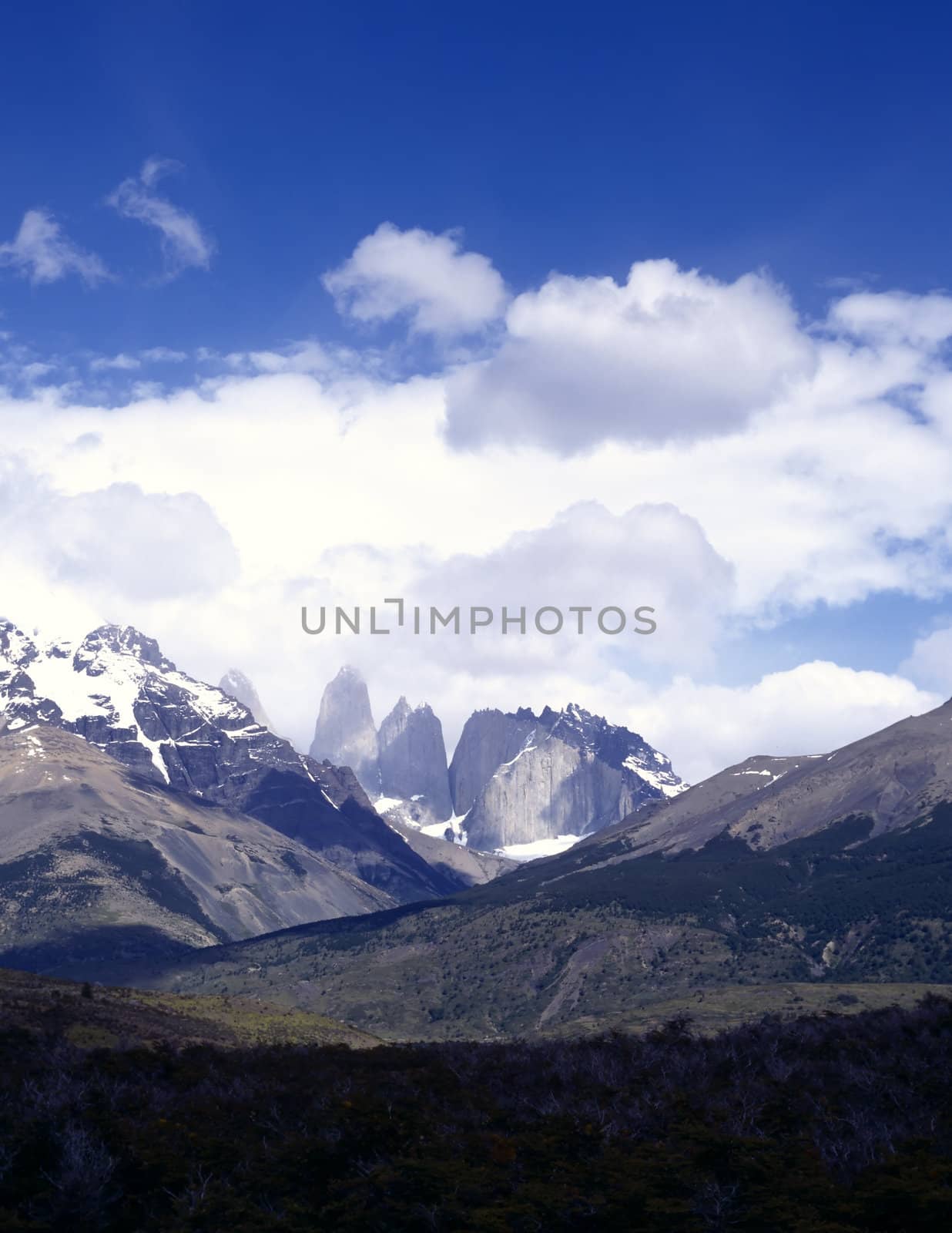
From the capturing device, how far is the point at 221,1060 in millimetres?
105500

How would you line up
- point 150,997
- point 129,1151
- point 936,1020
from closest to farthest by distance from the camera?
point 129,1151, point 936,1020, point 150,997

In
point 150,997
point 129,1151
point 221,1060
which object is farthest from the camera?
point 150,997

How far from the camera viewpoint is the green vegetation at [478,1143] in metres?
57.9

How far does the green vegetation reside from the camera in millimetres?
57875

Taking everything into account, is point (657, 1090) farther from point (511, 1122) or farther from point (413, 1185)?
point (413, 1185)

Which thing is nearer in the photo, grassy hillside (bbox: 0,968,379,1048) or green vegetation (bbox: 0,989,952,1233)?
green vegetation (bbox: 0,989,952,1233)

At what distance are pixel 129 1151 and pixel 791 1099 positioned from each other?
4516 centimetres

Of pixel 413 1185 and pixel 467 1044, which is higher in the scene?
pixel 413 1185

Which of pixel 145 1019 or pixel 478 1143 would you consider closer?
pixel 478 1143

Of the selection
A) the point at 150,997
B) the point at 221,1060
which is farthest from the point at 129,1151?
the point at 150,997

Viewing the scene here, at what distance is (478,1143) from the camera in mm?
70625

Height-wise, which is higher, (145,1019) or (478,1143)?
(478,1143)

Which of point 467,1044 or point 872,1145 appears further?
point 467,1044

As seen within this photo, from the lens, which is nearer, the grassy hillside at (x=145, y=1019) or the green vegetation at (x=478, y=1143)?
the green vegetation at (x=478, y=1143)
